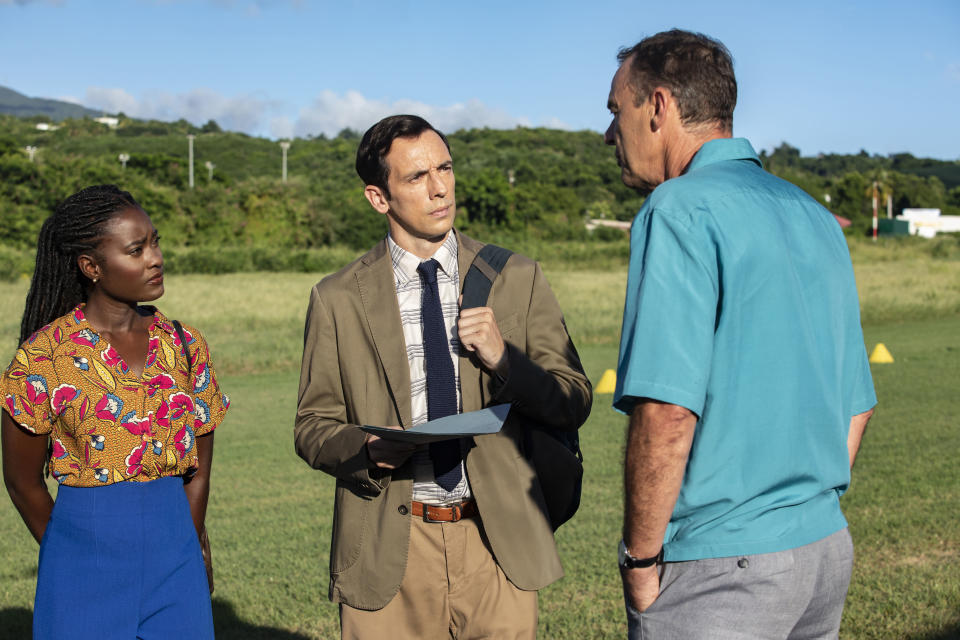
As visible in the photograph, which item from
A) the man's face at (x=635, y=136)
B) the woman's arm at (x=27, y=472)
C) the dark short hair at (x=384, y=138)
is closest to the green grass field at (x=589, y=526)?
the woman's arm at (x=27, y=472)

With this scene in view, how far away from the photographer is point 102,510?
2.66 m

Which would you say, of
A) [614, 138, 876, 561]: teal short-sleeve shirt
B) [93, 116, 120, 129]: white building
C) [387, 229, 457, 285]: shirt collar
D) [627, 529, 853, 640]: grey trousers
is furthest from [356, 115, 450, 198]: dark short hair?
[93, 116, 120, 129]: white building

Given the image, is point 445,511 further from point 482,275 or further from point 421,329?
point 482,275

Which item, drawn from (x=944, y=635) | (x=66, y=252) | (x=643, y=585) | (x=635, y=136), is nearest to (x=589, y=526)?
(x=944, y=635)

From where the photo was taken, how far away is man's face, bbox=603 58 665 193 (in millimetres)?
2143

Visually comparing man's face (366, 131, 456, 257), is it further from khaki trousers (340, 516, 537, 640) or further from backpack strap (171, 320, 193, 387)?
khaki trousers (340, 516, 537, 640)

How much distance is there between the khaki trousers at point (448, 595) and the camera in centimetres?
276

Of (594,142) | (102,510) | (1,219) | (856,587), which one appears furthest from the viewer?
(594,142)

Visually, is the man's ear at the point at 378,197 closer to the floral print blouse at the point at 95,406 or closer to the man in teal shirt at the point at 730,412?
the floral print blouse at the point at 95,406

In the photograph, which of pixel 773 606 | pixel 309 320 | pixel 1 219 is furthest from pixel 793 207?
pixel 1 219

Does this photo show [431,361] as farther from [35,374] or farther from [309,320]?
[35,374]

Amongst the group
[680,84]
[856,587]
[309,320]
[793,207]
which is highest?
[680,84]

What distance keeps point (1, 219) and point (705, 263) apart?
53983 millimetres

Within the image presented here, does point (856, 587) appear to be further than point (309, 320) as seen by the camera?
Yes
